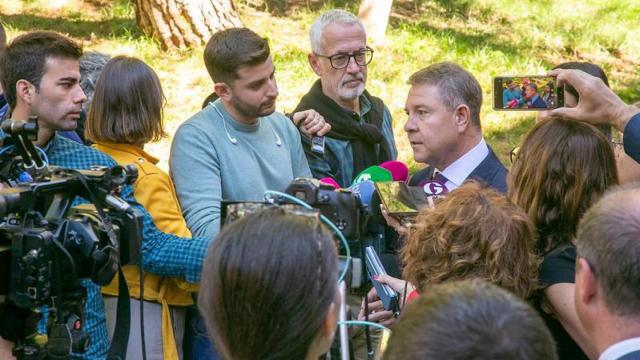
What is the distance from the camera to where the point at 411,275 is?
283 centimetres

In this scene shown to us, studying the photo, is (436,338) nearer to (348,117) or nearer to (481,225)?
(481,225)

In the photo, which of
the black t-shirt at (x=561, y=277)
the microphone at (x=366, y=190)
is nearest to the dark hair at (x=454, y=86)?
the microphone at (x=366, y=190)

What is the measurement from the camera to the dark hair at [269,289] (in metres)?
1.93

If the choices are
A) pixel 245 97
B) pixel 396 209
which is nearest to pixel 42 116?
pixel 245 97

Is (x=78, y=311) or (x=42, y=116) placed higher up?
(x=42, y=116)

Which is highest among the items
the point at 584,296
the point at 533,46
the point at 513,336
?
the point at 513,336

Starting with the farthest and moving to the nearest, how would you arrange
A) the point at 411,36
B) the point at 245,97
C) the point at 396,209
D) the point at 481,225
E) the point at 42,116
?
1. the point at 411,36
2. the point at 245,97
3. the point at 42,116
4. the point at 396,209
5. the point at 481,225

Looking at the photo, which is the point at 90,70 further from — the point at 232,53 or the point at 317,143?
the point at 317,143

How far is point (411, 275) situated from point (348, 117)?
6.81 ft

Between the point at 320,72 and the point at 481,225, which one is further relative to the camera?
the point at 320,72

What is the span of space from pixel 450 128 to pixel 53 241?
1.99 meters

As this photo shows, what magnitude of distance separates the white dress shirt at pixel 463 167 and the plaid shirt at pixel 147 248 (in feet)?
3.88

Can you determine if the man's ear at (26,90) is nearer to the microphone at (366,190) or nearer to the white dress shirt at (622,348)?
the microphone at (366,190)

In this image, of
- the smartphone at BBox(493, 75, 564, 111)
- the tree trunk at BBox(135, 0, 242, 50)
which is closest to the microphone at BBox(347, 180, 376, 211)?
the smartphone at BBox(493, 75, 564, 111)
